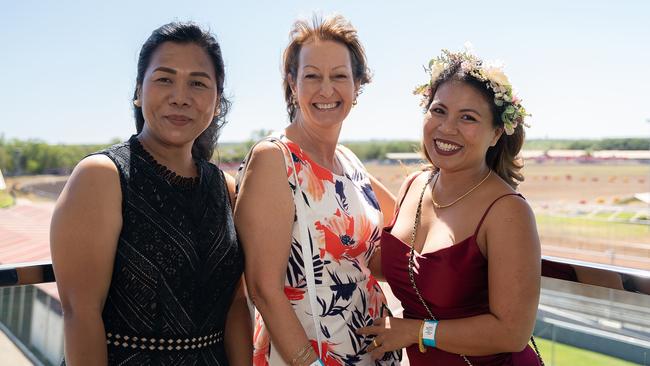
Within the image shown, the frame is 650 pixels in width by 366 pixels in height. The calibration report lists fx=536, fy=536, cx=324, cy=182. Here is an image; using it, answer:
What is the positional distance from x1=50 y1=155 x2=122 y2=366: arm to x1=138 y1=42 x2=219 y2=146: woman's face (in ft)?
0.94

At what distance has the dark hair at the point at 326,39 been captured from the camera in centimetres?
234

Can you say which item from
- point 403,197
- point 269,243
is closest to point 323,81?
point 403,197

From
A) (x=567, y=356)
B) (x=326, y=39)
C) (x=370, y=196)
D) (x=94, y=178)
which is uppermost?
(x=326, y=39)

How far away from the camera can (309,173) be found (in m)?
2.19

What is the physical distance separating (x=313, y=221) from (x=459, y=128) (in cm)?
69

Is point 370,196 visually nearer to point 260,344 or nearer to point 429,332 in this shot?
point 429,332

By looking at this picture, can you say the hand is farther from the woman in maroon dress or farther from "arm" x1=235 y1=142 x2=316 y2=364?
"arm" x1=235 y1=142 x2=316 y2=364

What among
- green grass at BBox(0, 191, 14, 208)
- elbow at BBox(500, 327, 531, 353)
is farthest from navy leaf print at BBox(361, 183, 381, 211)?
green grass at BBox(0, 191, 14, 208)

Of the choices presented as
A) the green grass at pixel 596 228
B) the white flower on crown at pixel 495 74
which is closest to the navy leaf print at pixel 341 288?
the white flower on crown at pixel 495 74

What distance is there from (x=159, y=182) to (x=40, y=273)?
82 centimetres

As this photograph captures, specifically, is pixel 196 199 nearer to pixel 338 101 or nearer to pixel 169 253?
pixel 169 253

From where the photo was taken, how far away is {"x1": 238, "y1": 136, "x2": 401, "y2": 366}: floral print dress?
83.1 inches

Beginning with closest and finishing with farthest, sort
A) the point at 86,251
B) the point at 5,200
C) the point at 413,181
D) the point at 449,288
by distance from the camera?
1. the point at 86,251
2. the point at 449,288
3. the point at 413,181
4. the point at 5,200

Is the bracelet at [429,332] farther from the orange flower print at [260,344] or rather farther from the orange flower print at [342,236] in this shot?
the orange flower print at [260,344]
